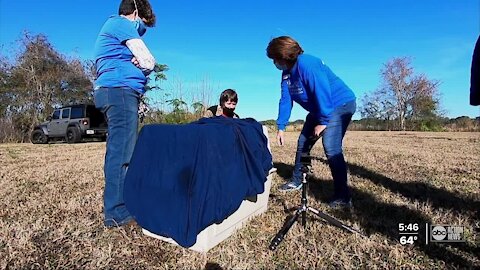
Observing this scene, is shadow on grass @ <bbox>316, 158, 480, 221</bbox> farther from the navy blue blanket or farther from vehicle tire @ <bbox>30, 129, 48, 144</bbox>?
vehicle tire @ <bbox>30, 129, 48, 144</bbox>

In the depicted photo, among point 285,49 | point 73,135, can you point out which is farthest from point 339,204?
point 73,135

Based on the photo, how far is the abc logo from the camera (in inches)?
87.2

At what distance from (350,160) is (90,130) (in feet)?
37.4

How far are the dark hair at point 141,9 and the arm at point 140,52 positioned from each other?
306 mm

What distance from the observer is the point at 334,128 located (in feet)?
9.88

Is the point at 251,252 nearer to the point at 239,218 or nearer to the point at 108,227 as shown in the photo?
the point at 239,218

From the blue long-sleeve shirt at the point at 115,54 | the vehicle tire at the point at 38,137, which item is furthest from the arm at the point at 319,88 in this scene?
the vehicle tire at the point at 38,137

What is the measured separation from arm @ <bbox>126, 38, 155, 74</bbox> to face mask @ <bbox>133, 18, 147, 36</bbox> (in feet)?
0.66

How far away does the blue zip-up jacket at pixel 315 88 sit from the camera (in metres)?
2.67

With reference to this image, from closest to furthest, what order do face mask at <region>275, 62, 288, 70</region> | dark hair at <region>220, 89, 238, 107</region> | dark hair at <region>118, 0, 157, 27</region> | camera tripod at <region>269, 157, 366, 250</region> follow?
camera tripod at <region>269, 157, 366, 250</region> → dark hair at <region>118, 0, 157, 27</region> → face mask at <region>275, 62, 288, 70</region> → dark hair at <region>220, 89, 238, 107</region>

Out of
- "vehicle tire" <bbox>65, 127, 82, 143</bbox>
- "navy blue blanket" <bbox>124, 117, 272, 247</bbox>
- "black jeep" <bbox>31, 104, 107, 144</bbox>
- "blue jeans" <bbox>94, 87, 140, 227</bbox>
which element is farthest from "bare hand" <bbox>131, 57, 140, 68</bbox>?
"vehicle tire" <bbox>65, 127, 82, 143</bbox>

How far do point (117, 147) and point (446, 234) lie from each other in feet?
7.81

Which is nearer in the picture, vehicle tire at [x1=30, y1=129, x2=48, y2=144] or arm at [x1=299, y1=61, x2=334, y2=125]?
arm at [x1=299, y1=61, x2=334, y2=125]

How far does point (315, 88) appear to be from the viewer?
267 centimetres
